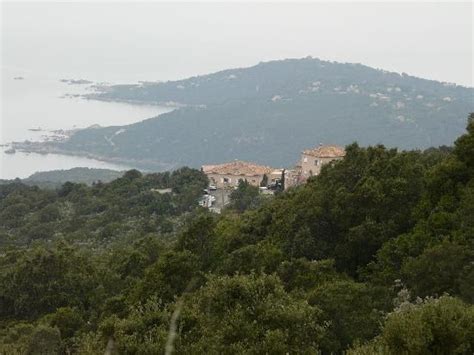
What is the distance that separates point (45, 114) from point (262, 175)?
70710 millimetres

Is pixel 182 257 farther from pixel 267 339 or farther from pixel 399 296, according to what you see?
pixel 267 339

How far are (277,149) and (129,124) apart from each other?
31.9 m

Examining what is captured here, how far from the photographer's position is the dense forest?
282 inches

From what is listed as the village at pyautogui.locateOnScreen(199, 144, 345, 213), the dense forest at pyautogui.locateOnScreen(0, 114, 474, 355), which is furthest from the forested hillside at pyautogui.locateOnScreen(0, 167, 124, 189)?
the dense forest at pyautogui.locateOnScreen(0, 114, 474, 355)

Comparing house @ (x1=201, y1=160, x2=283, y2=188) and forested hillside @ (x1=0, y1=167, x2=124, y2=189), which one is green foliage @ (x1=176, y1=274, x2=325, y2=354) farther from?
forested hillside @ (x1=0, y1=167, x2=124, y2=189)

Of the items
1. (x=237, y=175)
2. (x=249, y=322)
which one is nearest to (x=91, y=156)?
(x=237, y=175)

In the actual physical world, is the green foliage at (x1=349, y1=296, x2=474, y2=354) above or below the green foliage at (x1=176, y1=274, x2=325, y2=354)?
above

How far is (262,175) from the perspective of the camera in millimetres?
42594

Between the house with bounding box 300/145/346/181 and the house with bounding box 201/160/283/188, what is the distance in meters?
4.67

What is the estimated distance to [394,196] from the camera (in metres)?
13.5

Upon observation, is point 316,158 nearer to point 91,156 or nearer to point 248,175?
point 248,175

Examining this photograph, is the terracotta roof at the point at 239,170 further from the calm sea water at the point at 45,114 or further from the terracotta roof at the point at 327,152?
the calm sea water at the point at 45,114

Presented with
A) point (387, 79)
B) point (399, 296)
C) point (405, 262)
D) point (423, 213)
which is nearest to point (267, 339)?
point (399, 296)

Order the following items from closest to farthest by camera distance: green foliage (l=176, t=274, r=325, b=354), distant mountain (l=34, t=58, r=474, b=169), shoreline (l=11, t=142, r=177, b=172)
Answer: green foliage (l=176, t=274, r=325, b=354), distant mountain (l=34, t=58, r=474, b=169), shoreline (l=11, t=142, r=177, b=172)
